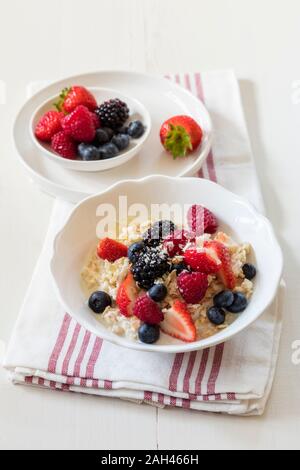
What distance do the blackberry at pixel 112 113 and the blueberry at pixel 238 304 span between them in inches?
27.8

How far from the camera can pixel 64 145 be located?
5.48 ft

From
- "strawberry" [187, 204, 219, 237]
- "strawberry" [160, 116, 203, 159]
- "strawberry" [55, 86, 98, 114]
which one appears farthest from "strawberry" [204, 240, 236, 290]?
"strawberry" [55, 86, 98, 114]

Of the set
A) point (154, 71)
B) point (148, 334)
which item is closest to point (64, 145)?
point (154, 71)

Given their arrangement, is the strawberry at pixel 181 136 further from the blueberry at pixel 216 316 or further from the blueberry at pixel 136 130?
the blueberry at pixel 216 316

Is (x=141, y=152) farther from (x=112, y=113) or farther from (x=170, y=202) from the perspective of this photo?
(x=170, y=202)

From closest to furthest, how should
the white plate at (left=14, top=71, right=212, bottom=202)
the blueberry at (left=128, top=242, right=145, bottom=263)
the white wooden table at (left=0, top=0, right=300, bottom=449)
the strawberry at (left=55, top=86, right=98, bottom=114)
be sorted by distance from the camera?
1. the white wooden table at (left=0, top=0, right=300, bottom=449)
2. the blueberry at (left=128, top=242, right=145, bottom=263)
3. the white plate at (left=14, top=71, right=212, bottom=202)
4. the strawberry at (left=55, top=86, right=98, bottom=114)

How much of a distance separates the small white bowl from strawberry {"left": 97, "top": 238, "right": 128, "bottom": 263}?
35 cm

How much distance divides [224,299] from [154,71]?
110 cm

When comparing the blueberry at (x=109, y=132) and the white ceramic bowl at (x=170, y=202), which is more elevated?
the blueberry at (x=109, y=132)

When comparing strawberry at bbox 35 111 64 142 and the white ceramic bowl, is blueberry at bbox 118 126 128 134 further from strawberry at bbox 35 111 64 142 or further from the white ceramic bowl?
the white ceramic bowl

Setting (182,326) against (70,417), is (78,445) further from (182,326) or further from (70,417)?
(182,326)

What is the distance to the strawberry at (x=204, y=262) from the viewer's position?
4.09 ft

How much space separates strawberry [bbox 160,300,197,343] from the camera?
1.19 m

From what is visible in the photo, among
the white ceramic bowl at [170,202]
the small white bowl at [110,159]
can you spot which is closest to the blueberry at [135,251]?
the white ceramic bowl at [170,202]
